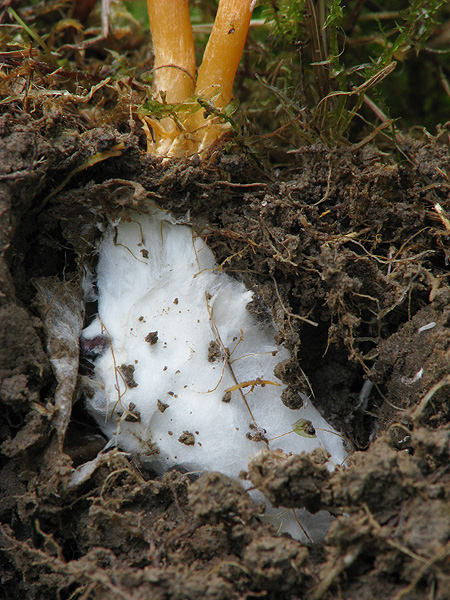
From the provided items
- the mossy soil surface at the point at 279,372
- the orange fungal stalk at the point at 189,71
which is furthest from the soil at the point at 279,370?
the orange fungal stalk at the point at 189,71

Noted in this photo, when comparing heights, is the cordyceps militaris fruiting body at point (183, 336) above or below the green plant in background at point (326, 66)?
below

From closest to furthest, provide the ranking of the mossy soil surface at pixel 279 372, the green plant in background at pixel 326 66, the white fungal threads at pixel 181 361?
the mossy soil surface at pixel 279 372
the white fungal threads at pixel 181 361
the green plant in background at pixel 326 66

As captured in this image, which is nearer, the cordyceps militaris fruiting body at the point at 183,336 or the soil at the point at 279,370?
the soil at the point at 279,370

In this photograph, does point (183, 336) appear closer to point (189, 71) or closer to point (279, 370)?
point (279, 370)

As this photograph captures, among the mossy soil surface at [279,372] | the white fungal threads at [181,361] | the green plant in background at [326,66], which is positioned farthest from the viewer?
the green plant in background at [326,66]

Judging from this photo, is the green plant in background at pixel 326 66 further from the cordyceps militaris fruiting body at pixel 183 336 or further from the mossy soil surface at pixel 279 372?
the cordyceps militaris fruiting body at pixel 183 336

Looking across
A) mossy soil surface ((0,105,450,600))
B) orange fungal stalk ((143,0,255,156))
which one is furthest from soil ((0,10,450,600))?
orange fungal stalk ((143,0,255,156))

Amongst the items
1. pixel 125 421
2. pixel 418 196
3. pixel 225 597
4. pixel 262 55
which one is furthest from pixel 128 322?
pixel 262 55

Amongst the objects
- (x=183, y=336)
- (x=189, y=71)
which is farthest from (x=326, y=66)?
(x=183, y=336)
